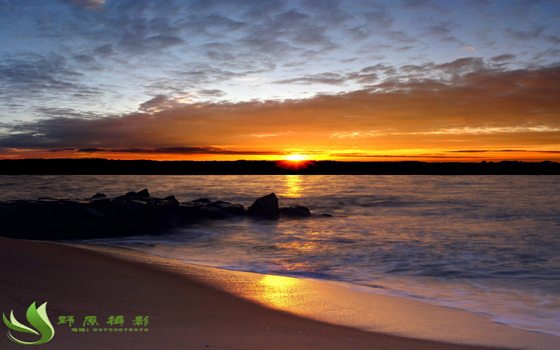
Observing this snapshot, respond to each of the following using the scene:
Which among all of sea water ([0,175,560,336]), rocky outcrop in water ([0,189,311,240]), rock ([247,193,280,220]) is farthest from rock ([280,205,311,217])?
rocky outcrop in water ([0,189,311,240])

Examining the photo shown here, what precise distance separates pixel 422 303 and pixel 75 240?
31.2 ft

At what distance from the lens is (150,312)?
3965 millimetres

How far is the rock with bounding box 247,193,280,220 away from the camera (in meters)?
15.9

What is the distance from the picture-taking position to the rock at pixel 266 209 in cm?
1589

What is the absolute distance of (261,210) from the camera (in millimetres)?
16125

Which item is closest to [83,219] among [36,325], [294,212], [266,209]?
[266,209]

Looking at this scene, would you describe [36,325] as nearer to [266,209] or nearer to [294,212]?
[266,209]

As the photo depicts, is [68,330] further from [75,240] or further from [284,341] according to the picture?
[75,240]

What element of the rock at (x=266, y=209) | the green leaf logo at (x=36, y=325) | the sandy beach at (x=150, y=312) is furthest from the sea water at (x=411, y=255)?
the green leaf logo at (x=36, y=325)

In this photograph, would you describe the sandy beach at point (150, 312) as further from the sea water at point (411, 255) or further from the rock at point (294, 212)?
the rock at point (294, 212)

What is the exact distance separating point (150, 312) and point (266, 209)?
12189 millimetres

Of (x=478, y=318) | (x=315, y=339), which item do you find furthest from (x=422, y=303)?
(x=315, y=339)

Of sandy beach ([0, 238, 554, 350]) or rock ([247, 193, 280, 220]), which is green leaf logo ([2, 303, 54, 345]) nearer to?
sandy beach ([0, 238, 554, 350])

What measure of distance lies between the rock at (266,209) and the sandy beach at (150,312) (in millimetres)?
9951
